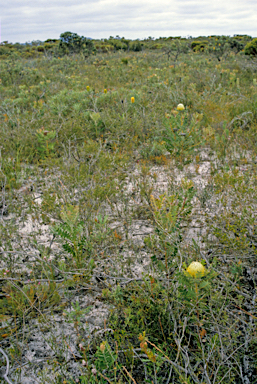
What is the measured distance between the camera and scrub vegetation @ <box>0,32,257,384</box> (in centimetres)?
136

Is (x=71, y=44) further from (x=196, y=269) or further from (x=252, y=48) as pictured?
(x=196, y=269)

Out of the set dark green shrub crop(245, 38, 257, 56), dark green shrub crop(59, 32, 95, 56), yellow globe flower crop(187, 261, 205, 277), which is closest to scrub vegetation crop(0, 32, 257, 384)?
yellow globe flower crop(187, 261, 205, 277)

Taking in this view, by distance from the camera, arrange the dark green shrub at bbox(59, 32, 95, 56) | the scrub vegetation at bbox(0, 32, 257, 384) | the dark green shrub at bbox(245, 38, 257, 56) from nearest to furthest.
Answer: the scrub vegetation at bbox(0, 32, 257, 384) → the dark green shrub at bbox(245, 38, 257, 56) → the dark green shrub at bbox(59, 32, 95, 56)

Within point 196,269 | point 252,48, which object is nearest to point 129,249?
point 196,269

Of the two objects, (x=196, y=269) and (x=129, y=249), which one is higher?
(x=196, y=269)

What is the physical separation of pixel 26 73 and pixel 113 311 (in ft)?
27.0

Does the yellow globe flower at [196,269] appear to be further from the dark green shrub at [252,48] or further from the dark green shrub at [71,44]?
the dark green shrub at [71,44]

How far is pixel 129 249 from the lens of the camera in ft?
7.05

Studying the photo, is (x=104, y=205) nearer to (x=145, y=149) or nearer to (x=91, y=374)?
(x=145, y=149)

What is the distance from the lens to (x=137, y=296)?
5.46 feet

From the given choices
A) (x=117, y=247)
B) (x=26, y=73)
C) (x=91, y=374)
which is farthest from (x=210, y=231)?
(x=26, y=73)

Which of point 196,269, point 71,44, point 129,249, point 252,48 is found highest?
point 71,44

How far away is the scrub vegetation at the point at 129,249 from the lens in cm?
136

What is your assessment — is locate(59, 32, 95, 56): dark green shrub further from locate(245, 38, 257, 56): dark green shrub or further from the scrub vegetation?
the scrub vegetation
